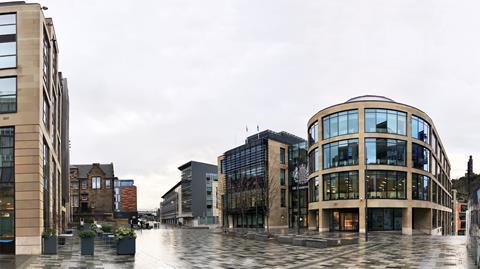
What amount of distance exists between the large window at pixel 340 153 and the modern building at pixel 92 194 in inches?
2164

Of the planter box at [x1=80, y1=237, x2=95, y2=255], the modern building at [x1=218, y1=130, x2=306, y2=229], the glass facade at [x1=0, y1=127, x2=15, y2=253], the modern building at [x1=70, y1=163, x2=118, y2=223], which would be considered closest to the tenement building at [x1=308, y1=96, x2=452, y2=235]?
the modern building at [x1=218, y1=130, x2=306, y2=229]

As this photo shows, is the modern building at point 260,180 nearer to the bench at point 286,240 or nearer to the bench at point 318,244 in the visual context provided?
the bench at point 286,240

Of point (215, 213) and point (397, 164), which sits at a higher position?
point (397, 164)

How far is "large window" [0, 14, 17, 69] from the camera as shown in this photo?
2972 centimetres

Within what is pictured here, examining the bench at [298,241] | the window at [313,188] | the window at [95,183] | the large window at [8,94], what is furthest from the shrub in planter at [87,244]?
the window at [95,183]

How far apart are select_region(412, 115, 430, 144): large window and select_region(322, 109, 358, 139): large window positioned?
880 centimetres

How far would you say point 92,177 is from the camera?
103m

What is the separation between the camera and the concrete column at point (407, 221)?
196 feet

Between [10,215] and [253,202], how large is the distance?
215 ft

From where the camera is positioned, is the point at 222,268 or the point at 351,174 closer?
the point at 222,268

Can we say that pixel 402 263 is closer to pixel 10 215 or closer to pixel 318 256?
pixel 318 256

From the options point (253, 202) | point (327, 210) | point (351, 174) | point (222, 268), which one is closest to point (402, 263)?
point (222, 268)

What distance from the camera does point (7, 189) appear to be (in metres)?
28.6

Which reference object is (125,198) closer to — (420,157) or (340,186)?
(340,186)
